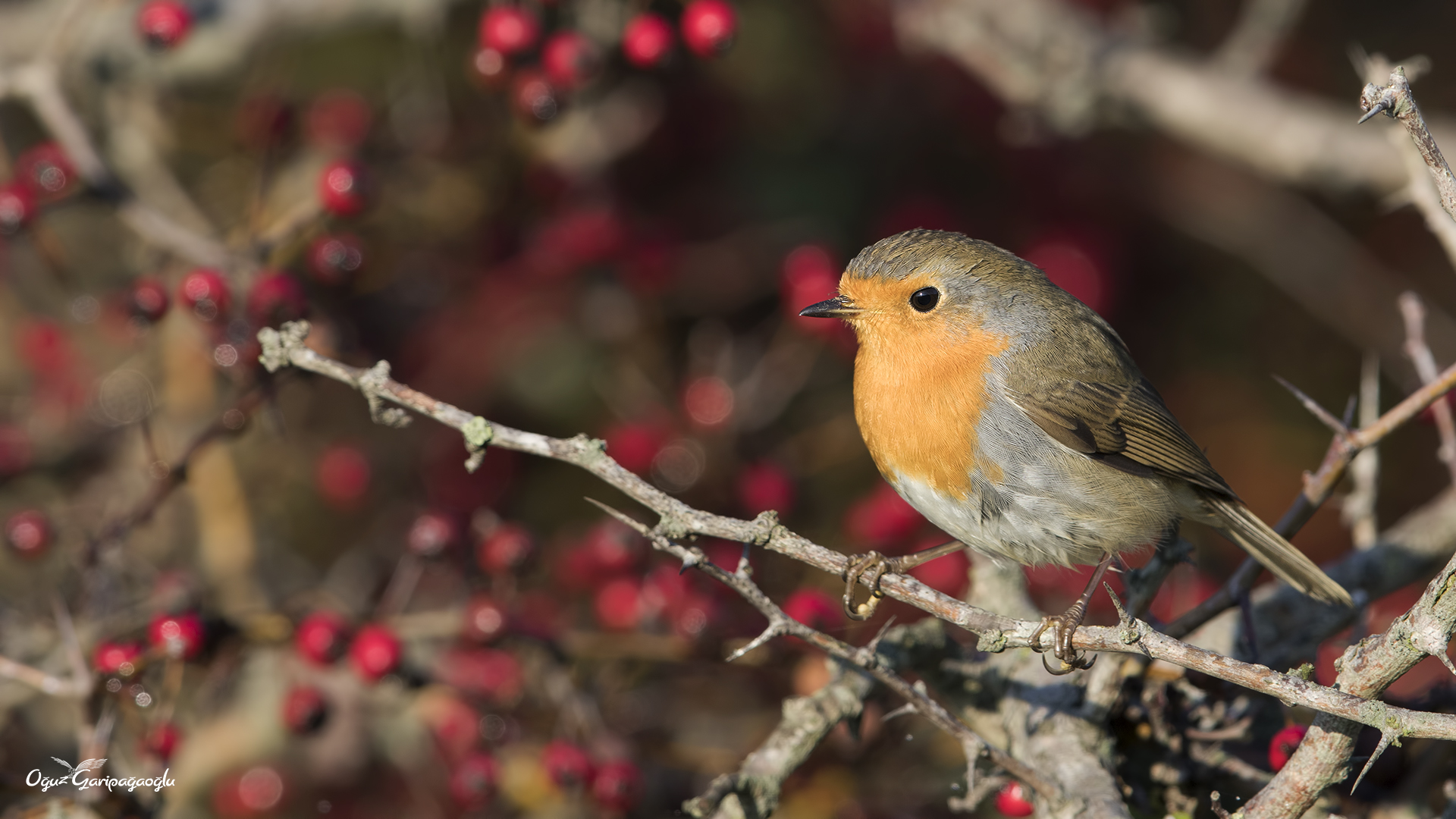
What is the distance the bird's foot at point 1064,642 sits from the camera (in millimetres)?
2160

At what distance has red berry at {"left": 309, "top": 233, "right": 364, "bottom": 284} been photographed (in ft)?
9.45

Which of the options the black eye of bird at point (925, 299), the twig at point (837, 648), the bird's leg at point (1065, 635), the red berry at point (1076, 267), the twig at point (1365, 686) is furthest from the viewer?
the red berry at point (1076, 267)

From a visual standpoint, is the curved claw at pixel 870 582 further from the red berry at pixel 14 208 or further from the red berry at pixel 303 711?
the red berry at pixel 14 208

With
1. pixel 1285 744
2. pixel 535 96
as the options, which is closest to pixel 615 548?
pixel 535 96

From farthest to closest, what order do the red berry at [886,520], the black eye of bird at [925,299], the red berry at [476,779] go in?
the red berry at [886,520], the black eye of bird at [925,299], the red berry at [476,779]

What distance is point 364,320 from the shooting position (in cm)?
411

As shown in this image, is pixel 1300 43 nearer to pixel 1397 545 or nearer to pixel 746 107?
pixel 746 107

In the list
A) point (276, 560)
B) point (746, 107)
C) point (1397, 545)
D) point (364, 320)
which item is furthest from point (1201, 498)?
point (276, 560)

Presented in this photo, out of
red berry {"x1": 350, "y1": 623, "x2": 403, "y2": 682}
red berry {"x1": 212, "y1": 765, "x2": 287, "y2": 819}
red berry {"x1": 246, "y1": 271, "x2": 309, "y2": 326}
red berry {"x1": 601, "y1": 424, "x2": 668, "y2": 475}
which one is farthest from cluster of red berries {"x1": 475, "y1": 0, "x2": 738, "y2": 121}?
red berry {"x1": 212, "y1": 765, "x2": 287, "y2": 819}

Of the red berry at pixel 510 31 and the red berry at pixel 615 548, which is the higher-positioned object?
the red berry at pixel 510 31

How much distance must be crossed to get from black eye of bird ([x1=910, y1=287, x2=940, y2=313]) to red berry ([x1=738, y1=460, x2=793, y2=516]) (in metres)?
0.79

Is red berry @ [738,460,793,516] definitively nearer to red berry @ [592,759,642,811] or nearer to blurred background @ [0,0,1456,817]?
blurred background @ [0,0,1456,817]

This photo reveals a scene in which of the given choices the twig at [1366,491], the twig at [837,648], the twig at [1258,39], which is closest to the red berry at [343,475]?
the twig at [837,648]

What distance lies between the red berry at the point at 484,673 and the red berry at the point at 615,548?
36 cm
